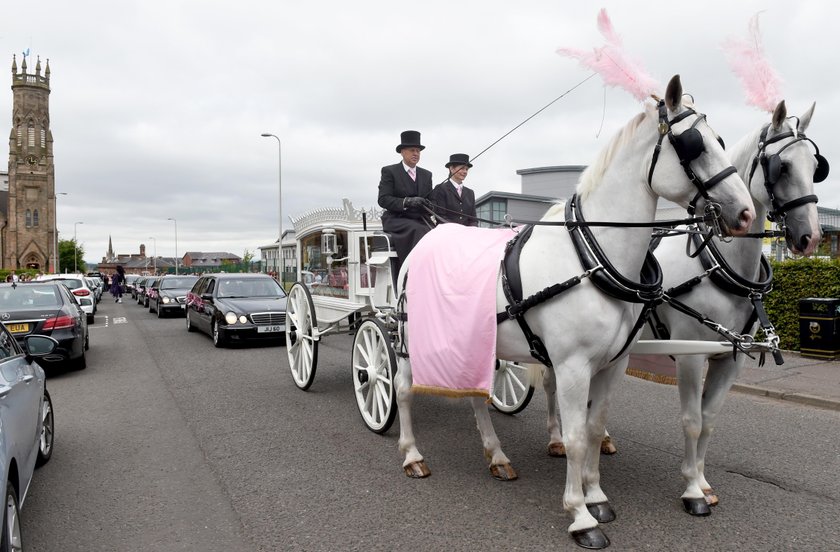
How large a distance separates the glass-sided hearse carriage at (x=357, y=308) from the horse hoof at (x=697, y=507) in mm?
1377

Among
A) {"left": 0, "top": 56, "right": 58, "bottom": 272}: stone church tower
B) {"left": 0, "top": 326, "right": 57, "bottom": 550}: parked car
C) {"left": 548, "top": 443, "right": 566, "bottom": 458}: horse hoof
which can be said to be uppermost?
{"left": 0, "top": 56, "right": 58, "bottom": 272}: stone church tower

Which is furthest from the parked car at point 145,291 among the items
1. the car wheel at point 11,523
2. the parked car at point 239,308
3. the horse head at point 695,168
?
the horse head at point 695,168

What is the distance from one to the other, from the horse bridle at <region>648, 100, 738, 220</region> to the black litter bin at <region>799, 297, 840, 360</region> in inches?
314

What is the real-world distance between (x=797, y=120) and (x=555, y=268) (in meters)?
1.75

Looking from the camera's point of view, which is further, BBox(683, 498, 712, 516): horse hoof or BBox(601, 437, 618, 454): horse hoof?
BBox(601, 437, 618, 454): horse hoof

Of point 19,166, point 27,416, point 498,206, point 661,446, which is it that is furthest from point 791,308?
point 19,166

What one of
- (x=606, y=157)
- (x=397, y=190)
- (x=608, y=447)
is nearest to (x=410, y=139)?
(x=397, y=190)

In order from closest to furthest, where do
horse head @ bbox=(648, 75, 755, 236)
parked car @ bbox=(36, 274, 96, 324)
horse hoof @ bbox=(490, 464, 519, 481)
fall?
horse head @ bbox=(648, 75, 755, 236)
horse hoof @ bbox=(490, 464, 519, 481)
parked car @ bbox=(36, 274, 96, 324)

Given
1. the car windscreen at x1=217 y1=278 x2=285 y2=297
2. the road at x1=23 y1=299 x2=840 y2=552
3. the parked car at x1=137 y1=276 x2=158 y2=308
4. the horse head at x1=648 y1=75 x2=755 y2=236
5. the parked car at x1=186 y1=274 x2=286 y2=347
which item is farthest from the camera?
the parked car at x1=137 y1=276 x2=158 y2=308

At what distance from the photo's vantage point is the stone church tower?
7588cm

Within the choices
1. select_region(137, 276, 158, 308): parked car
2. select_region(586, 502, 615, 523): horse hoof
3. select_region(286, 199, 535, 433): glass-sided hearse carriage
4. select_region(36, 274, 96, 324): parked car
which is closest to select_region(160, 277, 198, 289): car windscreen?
select_region(36, 274, 96, 324): parked car

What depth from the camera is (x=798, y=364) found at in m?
8.89

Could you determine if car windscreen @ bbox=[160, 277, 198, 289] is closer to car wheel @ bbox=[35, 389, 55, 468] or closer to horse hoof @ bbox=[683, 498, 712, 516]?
car wheel @ bbox=[35, 389, 55, 468]

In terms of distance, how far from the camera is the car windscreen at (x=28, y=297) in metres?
9.11
